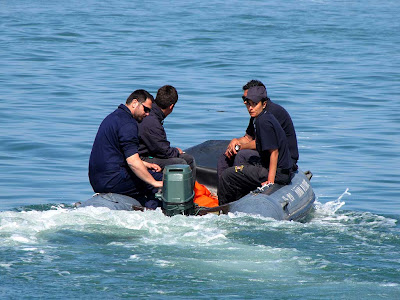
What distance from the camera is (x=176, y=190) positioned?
331 inches

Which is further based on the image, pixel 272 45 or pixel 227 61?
pixel 272 45

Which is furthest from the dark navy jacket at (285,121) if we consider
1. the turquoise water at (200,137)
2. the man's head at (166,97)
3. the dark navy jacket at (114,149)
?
the dark navy jacket at (114,149)

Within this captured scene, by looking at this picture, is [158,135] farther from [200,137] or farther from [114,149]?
[200,137]

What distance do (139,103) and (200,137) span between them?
636 cm

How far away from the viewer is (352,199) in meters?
11.5

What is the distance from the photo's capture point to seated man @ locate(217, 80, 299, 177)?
9156 mm

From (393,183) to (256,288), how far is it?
591cm

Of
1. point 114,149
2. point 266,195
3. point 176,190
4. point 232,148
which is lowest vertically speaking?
point 266,195

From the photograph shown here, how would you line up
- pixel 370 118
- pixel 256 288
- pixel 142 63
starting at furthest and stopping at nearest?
pixel 142 63, pixel 370 118, pixel 256 288

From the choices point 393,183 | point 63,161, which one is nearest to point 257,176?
point 393,183

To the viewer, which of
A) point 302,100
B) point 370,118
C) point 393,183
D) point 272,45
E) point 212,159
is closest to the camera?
point 212,159

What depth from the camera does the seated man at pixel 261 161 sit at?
8727mm

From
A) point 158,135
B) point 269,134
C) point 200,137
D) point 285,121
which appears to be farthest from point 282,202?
point 200,137

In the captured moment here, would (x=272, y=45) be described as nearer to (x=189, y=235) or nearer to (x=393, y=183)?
(x=393, y=183)
